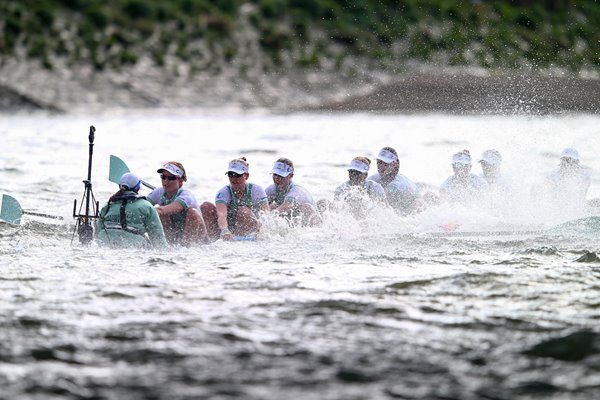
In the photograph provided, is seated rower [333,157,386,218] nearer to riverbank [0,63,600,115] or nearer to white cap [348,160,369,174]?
white cap [348,160,369,174]

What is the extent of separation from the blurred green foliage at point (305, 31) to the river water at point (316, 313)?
1041 inches

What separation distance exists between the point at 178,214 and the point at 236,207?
1.29m

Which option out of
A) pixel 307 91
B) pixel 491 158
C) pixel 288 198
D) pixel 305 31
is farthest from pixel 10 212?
pixel 305 31

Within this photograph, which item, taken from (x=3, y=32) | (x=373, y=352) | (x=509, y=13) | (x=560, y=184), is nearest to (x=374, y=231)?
(x=560, y=184)

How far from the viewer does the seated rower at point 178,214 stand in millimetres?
15742

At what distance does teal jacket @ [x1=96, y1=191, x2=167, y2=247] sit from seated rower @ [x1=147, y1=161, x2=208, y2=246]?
0.86 meters

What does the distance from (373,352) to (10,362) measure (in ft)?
9.49

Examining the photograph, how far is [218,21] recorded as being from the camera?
49.3 metres

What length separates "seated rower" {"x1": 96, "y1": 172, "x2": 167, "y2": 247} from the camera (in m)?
14.8

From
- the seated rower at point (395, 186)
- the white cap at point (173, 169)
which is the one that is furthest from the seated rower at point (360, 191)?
the white cap at point (173, 169)

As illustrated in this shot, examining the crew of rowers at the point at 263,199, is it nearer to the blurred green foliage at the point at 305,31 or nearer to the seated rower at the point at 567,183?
the seated rower at the point at 567,183

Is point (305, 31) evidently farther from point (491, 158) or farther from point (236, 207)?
point (236, 207)

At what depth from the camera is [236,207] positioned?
1692cm

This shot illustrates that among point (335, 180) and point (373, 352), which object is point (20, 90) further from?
point (373, 352)
